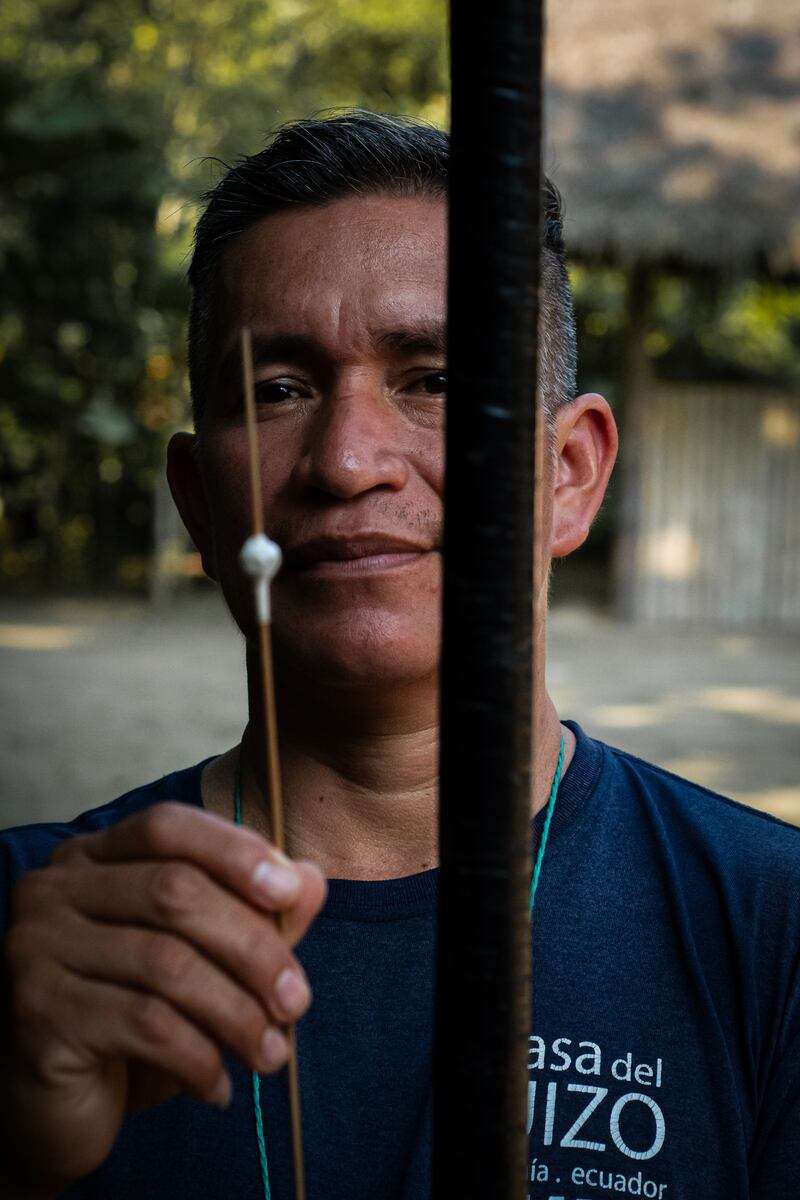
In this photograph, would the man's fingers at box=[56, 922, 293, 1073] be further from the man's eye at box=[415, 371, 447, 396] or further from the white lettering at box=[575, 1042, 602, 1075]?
the man's eye at box=[415, 371, 447, 396]

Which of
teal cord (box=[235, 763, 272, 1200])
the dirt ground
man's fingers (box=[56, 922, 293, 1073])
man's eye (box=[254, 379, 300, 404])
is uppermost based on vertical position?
man's eye (box=[254, 379, 300, 404])

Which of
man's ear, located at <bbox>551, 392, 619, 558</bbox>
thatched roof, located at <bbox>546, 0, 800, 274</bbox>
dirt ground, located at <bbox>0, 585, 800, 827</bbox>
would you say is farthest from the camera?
thatched roof, located at <bbox>546, 0, 800, 274</bbox>

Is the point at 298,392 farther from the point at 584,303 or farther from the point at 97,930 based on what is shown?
the point at 584,303

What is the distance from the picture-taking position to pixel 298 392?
1584 mm

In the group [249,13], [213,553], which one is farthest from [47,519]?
[213,553]

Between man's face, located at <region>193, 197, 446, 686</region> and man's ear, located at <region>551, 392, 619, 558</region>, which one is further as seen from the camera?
man's ear, located at <region>551, 392, 619, 558</region>

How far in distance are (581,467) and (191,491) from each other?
593 mm

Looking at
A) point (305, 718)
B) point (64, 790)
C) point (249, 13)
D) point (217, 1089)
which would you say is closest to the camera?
point (217, 1089)

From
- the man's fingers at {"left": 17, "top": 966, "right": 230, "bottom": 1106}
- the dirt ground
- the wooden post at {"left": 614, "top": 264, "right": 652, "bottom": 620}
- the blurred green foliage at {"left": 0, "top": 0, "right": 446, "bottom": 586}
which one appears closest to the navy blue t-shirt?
the man's fingers at {"left": 17, "top": 966, "right": 230, "bottom": 1106}

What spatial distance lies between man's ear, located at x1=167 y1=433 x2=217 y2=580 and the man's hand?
3.07 feet

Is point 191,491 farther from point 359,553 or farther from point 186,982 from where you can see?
point 186,982

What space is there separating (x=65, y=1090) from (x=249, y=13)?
14.5 m

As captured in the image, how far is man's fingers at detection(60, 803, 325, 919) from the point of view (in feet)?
2.75

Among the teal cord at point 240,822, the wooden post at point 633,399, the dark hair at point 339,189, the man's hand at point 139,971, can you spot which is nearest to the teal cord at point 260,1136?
the teal cord at point 240,822
